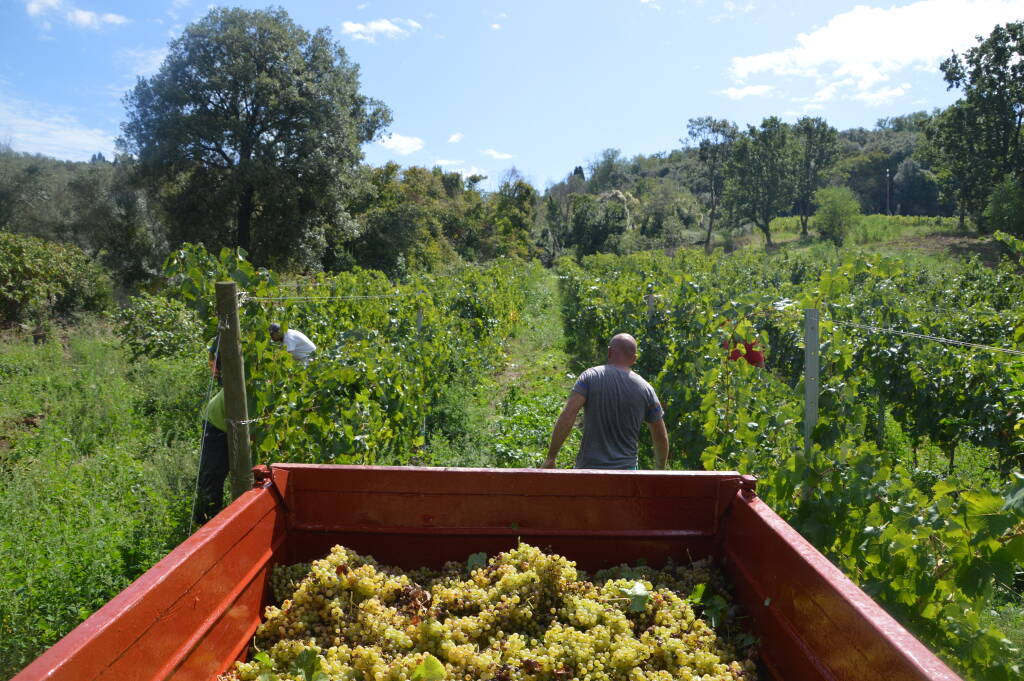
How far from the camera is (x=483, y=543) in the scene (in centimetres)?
278

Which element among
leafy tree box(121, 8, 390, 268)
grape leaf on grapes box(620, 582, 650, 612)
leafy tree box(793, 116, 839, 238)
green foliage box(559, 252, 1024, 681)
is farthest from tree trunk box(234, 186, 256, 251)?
leafy tree box(793, 116, 839, 238)

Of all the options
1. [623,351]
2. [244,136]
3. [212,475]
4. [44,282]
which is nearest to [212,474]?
[212,475]

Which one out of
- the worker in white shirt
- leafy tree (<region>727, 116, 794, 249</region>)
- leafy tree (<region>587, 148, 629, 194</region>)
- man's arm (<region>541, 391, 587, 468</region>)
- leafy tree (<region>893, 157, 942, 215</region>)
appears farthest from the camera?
leafy tree (<region>587, 148, 629, 194</region>)

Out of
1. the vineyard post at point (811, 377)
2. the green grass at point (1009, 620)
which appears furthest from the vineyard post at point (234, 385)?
the green grass at point (1009, 620)

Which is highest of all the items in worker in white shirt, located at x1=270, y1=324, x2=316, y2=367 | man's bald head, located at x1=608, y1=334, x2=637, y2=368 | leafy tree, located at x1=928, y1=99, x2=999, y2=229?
leafy tree, located at x1=928, y1=99, x2=999, y2=229

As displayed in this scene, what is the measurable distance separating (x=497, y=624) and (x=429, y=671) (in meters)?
0.38

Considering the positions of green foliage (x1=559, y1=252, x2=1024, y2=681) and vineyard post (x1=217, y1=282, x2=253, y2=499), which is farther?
vineyard post (x1=217, y1=282, x2=253, y2=499)

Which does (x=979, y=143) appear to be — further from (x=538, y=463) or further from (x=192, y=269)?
(x=192, y=269)

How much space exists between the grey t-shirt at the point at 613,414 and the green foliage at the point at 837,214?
4943 cm

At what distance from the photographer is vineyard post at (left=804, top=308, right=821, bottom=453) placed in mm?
3762

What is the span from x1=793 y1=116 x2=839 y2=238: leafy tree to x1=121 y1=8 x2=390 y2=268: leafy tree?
4860cm

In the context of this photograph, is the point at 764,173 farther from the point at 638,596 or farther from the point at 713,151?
the point at 638,596

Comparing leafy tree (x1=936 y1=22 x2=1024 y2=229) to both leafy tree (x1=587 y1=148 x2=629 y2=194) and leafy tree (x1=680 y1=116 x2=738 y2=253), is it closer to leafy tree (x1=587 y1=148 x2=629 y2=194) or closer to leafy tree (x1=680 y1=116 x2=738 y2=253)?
leafy tree (x1=680 y1=116 x2=738 y2=253)

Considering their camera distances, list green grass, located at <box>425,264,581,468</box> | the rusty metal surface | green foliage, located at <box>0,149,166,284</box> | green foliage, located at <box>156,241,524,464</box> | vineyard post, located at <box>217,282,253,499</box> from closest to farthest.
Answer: the rusty metal surface
vineyard post, located at <box>217,282,253,499</box>
green foliage, located at <box>156,241,524,464</box>
green grass, located at <box>425,264,581,468</box>
green foliage, located at <box>0,149,166,284</box>
